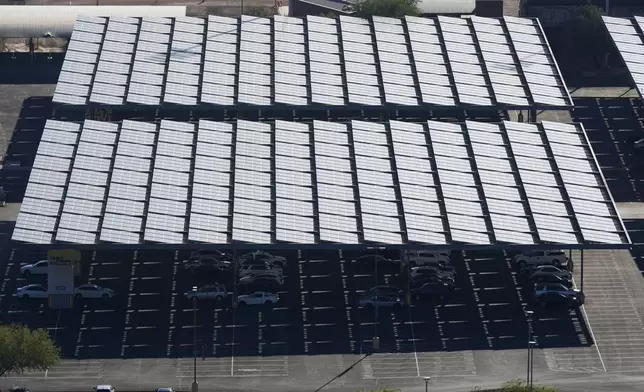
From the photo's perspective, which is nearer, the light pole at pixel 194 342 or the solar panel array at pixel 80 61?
the light pole at pixel 194 342

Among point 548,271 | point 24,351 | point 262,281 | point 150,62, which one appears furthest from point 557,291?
point 150,62

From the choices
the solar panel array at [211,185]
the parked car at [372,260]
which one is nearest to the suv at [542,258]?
the parked car at [372,260]

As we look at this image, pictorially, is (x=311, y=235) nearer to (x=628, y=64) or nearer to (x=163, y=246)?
(x=163, y=246)

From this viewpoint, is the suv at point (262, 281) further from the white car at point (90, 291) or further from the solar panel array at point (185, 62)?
the solar panel array at point (185, 62)

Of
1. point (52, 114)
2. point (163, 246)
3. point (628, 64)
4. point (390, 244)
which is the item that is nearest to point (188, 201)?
point (163, 246)

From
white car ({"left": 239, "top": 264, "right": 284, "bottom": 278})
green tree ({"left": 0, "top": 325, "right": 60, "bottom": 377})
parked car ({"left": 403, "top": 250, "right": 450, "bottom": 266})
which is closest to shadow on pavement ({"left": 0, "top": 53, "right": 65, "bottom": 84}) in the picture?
white car ({"left": 239, "top": 264, "right": 284, "bottom": 278})

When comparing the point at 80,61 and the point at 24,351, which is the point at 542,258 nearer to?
the point at 24,351

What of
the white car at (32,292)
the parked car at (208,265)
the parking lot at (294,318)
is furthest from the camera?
the parked car at (208,265)
